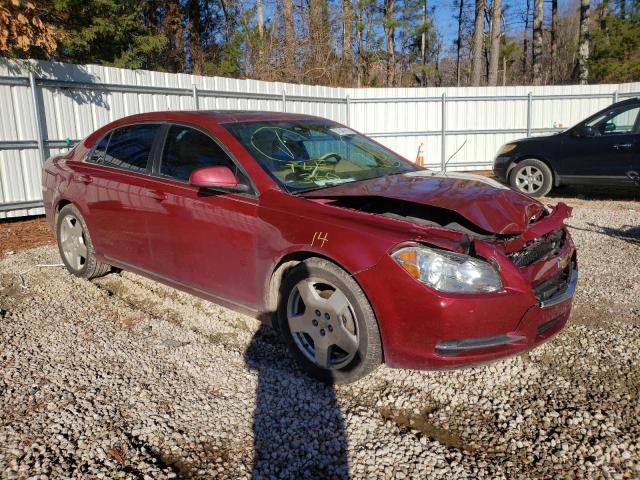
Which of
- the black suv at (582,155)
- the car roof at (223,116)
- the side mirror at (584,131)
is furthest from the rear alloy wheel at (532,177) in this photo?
the car roof at (223,116)

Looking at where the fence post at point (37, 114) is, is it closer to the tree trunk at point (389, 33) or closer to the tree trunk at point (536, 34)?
the tree trunk at point (389, 33)

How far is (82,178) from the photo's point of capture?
4.97 m

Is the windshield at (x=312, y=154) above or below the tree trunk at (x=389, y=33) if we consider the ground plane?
below

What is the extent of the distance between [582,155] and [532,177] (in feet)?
3.09

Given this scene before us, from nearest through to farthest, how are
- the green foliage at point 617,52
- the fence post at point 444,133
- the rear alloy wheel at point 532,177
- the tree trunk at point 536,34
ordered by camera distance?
the rear alloy wheel at point 532,177 → the fence post at point 444,133 → the green foliage at point 617,52 → the tree trunk at point 536,34

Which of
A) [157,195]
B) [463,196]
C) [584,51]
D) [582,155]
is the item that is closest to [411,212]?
A: [463,196]

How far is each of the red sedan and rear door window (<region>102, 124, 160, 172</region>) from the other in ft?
0.06

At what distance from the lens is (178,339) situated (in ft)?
13.2

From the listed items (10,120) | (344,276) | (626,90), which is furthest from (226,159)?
(626,90)

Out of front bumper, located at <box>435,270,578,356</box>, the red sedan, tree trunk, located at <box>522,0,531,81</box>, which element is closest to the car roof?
the red sedan

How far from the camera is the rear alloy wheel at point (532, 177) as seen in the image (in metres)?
9.75

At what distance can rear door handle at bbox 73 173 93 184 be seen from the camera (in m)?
4.88

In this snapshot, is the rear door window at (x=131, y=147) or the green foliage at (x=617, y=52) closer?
the rear door window at (x=131, y=147)

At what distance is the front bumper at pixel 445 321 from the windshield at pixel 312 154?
1.05 metres
